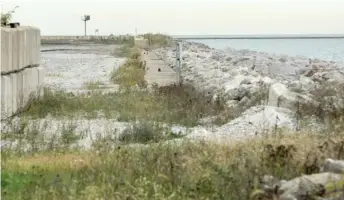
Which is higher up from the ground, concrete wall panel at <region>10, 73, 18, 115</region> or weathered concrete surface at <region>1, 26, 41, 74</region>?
weathered concrete surface at <region>1, 26, 41, 74</region>

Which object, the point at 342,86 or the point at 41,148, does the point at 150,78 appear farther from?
the point at 41,148

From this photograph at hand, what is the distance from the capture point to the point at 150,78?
2458 centimetres

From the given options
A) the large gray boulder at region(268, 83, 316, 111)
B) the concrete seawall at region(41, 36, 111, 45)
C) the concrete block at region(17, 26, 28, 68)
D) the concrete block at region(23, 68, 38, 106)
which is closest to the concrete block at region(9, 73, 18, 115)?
the concrete block at region(23, 68, 38, 106)

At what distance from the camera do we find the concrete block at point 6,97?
13844mm

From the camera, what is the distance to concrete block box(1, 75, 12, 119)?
45.4ft

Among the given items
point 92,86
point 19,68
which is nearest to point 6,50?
point 19,68

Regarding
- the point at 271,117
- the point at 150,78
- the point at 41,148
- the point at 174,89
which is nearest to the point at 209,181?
the point at 41,148

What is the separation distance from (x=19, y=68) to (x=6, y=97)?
153 centimetres

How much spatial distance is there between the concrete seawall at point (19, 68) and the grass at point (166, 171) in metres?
5.85

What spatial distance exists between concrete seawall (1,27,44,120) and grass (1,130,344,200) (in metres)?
5.85

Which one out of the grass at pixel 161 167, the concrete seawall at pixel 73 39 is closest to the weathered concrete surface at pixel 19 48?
the grass at pixel 161 167

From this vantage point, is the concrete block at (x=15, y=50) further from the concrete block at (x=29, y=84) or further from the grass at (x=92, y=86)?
the grass at (x=92, y=86)

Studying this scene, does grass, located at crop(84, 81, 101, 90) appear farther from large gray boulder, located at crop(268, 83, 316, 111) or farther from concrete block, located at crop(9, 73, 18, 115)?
large gray boulder, located at crop(268, 83, 316, 111)

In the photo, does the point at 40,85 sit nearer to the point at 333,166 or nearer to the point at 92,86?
the point at 92,86
